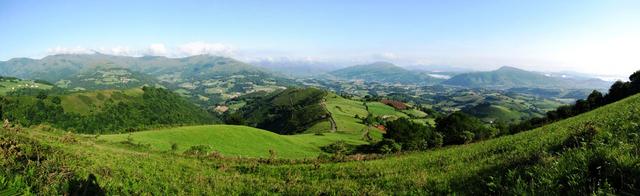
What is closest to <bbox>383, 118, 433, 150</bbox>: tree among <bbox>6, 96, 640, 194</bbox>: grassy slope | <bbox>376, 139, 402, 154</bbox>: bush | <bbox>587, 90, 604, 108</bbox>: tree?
<bbox>376, 139, 402, 154</bbox>: bush

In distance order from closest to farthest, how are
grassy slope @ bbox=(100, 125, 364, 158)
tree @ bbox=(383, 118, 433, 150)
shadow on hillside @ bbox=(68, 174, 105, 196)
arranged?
shadow on hillside @ bbox=(68, 174, 105, 196), grassy slope @ bbox=(100, 125, 364, 158), tree @ bbox=(383, 118, 433, 150)

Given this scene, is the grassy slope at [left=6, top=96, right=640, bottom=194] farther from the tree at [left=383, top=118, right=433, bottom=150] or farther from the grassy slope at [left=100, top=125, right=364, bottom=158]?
the tree at [left=383, top=118, right=433, bottom=150]

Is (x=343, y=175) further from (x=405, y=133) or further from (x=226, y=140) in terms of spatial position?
(x=405, y=133)

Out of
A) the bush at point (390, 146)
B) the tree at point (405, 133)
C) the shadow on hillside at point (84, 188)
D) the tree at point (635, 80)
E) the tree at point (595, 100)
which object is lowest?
the tree at point (405, 133)

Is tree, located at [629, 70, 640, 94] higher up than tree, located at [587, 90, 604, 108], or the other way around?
tree, located at [629, 70, 640, 94]

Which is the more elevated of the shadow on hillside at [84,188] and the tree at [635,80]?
the shadow on hillside at [84,188]

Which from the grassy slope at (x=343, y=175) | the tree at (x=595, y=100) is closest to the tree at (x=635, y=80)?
the tree at (x=595, y=100)

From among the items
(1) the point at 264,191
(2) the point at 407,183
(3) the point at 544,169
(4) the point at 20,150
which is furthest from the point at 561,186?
(4) the point at 20,150

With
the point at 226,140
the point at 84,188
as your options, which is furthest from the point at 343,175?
the point at 226,140

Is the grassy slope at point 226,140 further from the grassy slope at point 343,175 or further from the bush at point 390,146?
the grassy slope at point 343,175

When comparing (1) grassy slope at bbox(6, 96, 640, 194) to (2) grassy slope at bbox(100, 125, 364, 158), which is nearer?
(1) grassy slope at bbox(6, 96, 640, 194)

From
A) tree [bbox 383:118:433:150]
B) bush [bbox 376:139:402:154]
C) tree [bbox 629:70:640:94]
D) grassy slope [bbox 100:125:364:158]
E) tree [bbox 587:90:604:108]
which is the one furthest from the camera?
tree [bbox 383:118:433:150]

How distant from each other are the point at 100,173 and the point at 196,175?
4092 millimetres

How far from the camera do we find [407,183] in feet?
42.6
